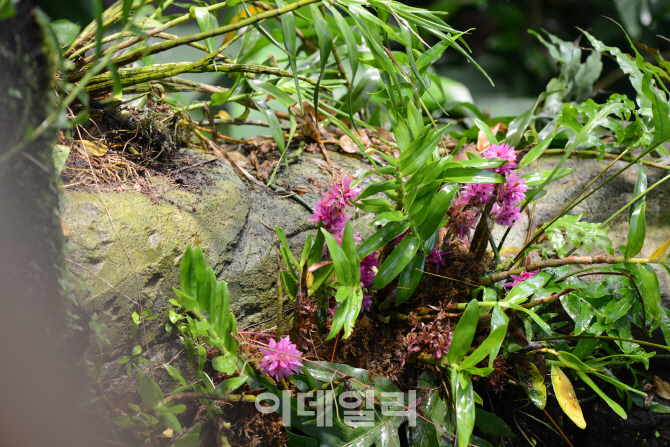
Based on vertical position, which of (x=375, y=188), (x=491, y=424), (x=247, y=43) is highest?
(x=247, y=43)

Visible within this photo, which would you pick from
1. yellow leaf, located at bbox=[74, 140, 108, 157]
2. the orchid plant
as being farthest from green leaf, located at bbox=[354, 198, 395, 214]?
yellow leaf, located at bbox=[74, 140, 108, 157]

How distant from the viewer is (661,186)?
113cm

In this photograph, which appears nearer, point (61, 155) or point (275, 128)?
point (61, 155)

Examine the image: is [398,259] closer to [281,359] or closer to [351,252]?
[351,252]

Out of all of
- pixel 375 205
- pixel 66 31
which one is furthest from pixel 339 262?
pixel 66 31

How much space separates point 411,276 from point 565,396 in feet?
1.10

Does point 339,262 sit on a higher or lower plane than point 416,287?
higher

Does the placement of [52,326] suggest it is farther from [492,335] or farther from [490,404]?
[490,404]

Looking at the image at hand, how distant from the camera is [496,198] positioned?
0.72m

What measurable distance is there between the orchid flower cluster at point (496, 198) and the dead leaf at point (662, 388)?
55 centimetres

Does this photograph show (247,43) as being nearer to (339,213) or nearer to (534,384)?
(339,213)

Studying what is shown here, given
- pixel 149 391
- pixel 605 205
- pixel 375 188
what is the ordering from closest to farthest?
pixel 149 391 < pixel 375 188 < pixel 605 205

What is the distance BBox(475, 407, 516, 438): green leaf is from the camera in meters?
0.76

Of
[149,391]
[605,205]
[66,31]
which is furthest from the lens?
[66,31]
